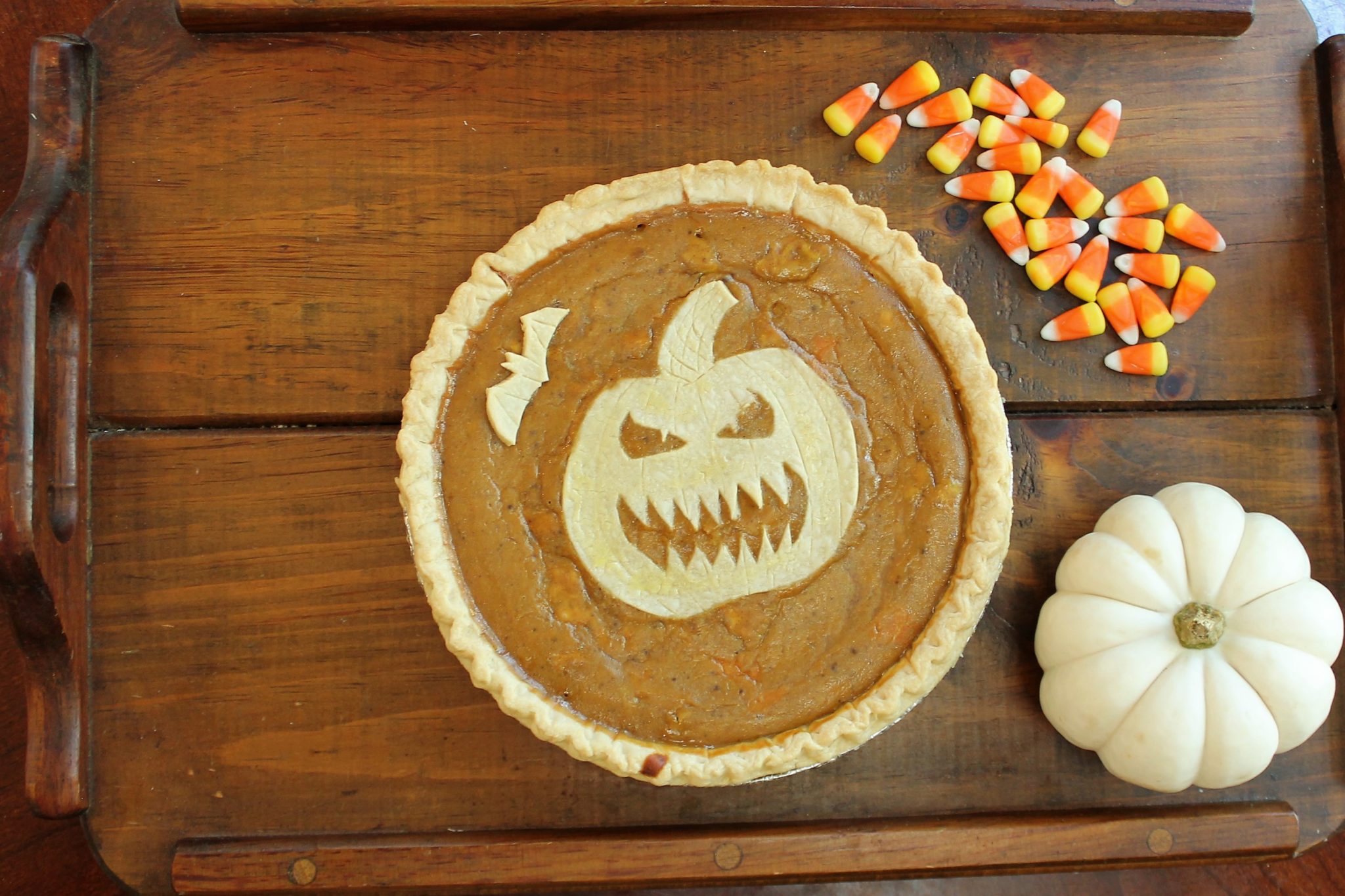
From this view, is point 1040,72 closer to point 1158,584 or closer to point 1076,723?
point 1158,584

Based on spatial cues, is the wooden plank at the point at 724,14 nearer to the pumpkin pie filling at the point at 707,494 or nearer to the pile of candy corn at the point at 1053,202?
the pile of candy corn at the point at 1053,202

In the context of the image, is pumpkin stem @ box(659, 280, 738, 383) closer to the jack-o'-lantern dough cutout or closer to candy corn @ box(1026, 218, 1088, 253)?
the jack-o'-lantern dough cutout

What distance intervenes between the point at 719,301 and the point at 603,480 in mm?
591

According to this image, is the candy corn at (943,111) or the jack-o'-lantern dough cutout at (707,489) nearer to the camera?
the jack-o'-lantern dough cutout at (707,489)

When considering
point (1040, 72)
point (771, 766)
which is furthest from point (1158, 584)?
point (1040, 72)

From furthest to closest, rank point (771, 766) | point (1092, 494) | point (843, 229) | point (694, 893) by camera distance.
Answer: point (694, 893) → point (1092, 494) → point (843, 229) → point (771, 766)

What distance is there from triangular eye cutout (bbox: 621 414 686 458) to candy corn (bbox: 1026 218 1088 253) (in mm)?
1333

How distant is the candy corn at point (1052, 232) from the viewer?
2979 mm

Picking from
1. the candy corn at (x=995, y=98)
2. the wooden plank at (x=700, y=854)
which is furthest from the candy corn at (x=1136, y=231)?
the wooden plank at (x=700, y=854)

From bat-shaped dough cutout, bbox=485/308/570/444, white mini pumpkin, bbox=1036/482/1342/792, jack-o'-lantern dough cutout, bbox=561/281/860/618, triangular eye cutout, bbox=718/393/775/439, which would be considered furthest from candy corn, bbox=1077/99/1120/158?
bat-shaped dough cutout, bbox=485/308/570/444

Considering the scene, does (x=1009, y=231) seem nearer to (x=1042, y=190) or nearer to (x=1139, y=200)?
(x=1042, y=190)

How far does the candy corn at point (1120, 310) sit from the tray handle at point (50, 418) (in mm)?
3147

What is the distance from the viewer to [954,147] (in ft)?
9.80

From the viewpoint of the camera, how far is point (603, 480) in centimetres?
256
